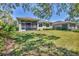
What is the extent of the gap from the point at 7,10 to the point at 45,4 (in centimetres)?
42

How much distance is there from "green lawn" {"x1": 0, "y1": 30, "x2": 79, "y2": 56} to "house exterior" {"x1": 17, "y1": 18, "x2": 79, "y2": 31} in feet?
0.15

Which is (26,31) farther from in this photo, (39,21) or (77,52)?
(77,52)

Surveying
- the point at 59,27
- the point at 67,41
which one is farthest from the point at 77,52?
the point at 59,27

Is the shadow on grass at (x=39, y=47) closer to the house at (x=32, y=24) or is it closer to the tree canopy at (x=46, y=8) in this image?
the house at (x=32, y=24)

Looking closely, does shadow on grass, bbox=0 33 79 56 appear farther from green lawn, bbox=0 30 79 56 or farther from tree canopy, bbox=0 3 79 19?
tree canopy, bbox=0 3 79 19

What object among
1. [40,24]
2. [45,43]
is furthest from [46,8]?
[45,43]

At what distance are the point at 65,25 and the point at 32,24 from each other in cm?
36

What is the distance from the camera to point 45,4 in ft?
6.77

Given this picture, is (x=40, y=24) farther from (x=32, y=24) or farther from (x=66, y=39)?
(x=66, y=39)

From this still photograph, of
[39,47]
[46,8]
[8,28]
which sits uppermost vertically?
[46,8]

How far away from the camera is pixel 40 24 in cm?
208

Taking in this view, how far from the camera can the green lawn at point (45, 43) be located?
203 centimetres

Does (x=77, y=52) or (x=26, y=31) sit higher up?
(x=26, y=31)

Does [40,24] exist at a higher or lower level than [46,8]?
lower
